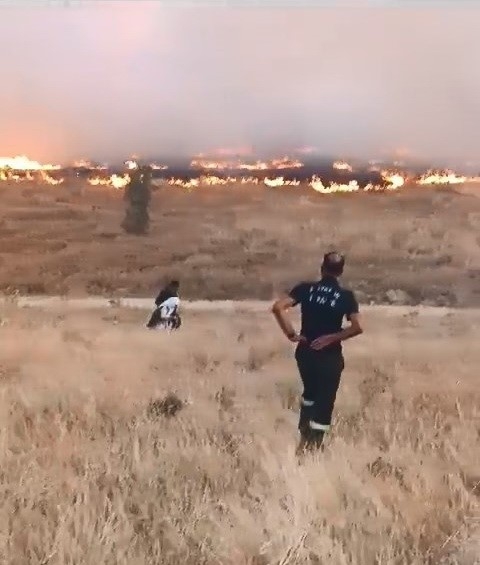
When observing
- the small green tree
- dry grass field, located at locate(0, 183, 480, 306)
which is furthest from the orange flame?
the small green tree

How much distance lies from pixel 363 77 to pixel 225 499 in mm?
2996

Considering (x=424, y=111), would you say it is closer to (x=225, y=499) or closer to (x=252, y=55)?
(x=252, y=55)

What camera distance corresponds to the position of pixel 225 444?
361cm

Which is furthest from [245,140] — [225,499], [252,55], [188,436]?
[225,499]

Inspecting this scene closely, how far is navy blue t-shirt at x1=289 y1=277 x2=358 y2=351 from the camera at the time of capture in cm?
360

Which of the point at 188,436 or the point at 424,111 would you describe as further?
the point at 424,111

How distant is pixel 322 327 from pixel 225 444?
71 centimetres

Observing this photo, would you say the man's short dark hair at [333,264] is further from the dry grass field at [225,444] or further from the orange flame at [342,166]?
the orange flame at [342,166]

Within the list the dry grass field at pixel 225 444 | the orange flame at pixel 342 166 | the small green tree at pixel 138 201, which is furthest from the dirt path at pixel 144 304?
the orange flame at pixel 342 166

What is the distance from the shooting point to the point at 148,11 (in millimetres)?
4953

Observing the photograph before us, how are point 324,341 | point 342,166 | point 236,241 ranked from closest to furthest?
point 324,341
point 342,166
point 236,241

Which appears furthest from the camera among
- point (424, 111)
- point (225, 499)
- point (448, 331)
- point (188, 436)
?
point (448, 331)

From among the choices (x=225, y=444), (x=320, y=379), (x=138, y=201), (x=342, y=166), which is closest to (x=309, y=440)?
(x=320, y=379)

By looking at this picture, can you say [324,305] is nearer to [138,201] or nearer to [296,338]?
[296,338]
